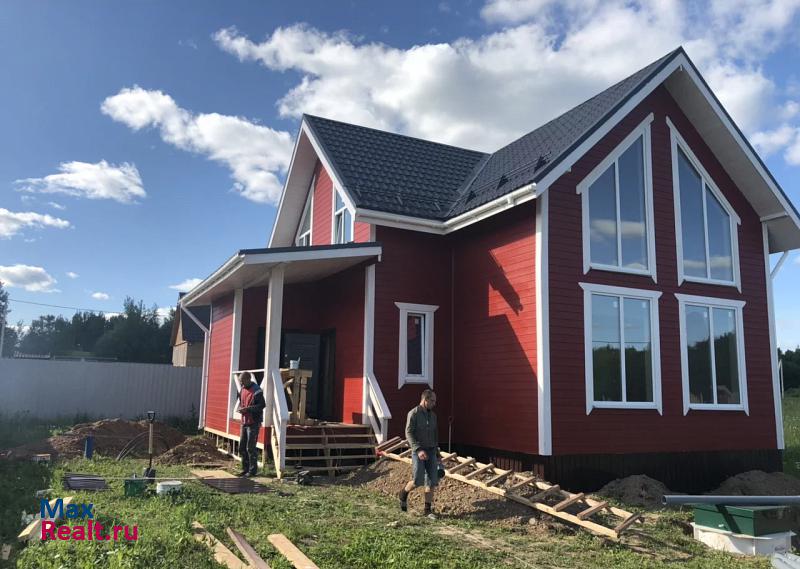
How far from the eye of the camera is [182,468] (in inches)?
448

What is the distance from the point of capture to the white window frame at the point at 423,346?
12.5 meters

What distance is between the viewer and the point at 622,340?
37.0 ft

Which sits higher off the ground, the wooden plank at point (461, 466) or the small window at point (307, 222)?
the small window at point (307, 222)

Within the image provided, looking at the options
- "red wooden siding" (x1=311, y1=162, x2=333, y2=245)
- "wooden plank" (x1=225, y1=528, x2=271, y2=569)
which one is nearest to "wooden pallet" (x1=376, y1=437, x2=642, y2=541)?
"wooden plank" (x1=225, y1=528, x2=271, y2=569)

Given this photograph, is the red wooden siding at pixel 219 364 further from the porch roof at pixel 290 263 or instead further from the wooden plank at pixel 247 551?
the wooden plank at pixel 247 551

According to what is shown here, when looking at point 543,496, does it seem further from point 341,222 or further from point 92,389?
point 92,389

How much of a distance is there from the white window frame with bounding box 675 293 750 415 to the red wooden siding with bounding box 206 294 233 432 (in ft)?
31.2

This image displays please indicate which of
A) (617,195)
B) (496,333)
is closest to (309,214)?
(496,333)

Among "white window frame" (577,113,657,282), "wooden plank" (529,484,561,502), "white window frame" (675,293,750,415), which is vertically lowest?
"wooden plank" (529,484,561,502)

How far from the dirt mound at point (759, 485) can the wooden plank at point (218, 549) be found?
906cm

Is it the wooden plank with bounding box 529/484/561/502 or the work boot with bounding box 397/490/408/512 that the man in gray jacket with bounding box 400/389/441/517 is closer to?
the work boot with bounding box 397/490/408/512

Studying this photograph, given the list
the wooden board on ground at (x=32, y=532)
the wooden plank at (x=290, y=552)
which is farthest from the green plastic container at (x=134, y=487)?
the wooden plank at (x=290, y=552)

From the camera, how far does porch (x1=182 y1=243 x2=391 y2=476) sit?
456 inches

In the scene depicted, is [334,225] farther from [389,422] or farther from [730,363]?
[730,363]
